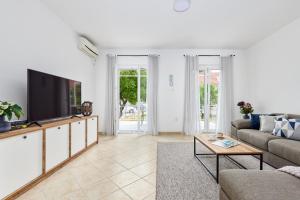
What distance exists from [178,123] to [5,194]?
160 inches

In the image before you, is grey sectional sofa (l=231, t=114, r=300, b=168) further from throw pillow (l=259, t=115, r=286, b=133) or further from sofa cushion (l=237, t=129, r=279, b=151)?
throw pillow (l=259, t=115, r=286, b=133)

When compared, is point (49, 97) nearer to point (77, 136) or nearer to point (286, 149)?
point (77, 136)

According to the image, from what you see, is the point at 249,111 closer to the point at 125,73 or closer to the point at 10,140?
the point at 125,73

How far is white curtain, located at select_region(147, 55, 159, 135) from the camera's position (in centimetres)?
472

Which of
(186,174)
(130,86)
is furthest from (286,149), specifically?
(130,86)

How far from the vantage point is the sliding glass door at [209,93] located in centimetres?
492

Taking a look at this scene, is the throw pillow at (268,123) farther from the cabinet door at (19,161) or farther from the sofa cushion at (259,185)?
→ the cabinet door at (19,161)

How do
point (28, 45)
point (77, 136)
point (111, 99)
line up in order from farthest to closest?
point (111, 99) < point (77, 136) < point (28, 45)

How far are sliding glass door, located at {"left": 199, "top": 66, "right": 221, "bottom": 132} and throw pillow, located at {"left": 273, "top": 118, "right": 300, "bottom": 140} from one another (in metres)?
2.12

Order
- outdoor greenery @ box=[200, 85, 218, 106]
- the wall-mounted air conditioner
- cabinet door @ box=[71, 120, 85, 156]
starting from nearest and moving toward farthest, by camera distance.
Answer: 1. cabinet door @ box=[71, 120, 85, 156]
2. the wall-mounted air conditioner
3. outdoor greenery @ box=[200, 85, 218, 106]

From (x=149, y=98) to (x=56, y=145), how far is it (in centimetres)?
290

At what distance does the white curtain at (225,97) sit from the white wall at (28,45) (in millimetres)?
4223

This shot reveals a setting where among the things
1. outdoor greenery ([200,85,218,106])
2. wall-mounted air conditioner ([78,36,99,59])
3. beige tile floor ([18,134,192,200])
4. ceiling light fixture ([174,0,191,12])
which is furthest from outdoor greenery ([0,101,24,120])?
outdoor greenery ([200,85,218,106])

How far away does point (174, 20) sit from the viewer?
3125 mm
